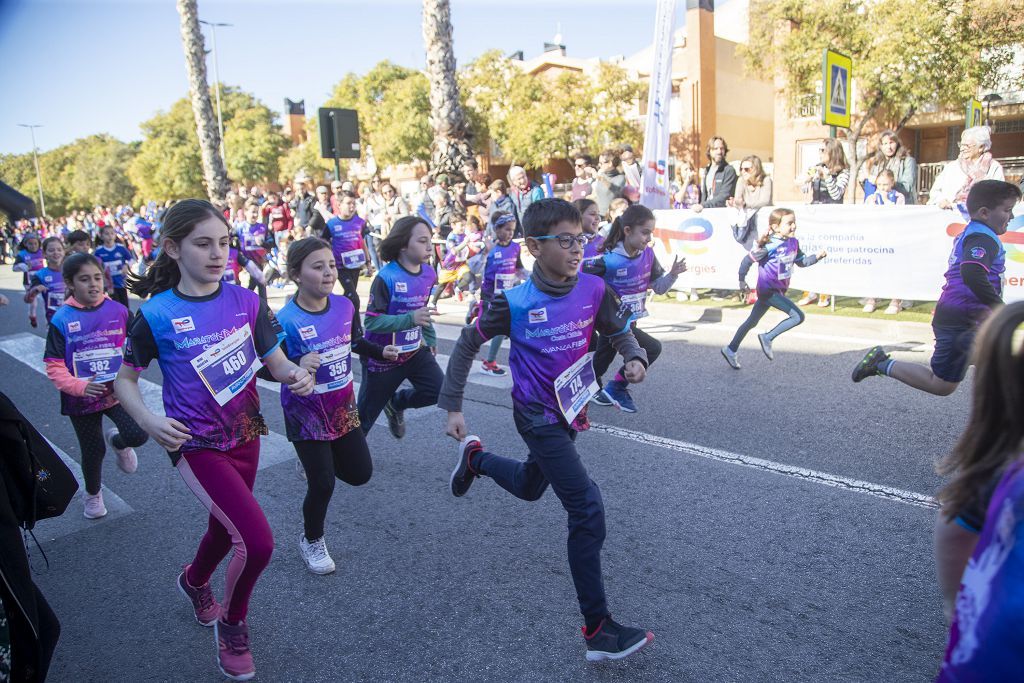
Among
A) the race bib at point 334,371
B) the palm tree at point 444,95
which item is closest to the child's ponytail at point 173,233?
the race bib at point 334,371

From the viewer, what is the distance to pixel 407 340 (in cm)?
518

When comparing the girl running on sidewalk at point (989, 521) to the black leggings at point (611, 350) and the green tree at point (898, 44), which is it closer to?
the black leggings at point (611, 350)

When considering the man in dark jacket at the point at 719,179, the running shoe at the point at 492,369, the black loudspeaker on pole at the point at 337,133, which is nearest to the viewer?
the running shoe at the point at 492,369

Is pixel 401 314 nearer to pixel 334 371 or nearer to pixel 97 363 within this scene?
pixel 334 371

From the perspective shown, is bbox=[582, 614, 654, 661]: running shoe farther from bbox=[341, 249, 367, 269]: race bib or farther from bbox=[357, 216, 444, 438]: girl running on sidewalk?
bbox=[341, 249, 367, 269]: race bib

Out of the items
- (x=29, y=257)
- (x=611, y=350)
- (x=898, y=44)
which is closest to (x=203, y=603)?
(x=611, y=350)

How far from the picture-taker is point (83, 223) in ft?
122

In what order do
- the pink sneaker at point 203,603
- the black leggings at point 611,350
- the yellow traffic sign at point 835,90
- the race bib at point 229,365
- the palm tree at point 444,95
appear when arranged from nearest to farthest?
the race bib at point 229,365 → the pink sneaker at point 203,603 → the black leggings at point 611,350 → the yellow traffic sign at point 835,90 → the palm tree at point 444,95

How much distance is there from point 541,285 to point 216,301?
138cm

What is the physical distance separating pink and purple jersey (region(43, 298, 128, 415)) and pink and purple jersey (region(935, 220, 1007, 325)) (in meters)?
5.38

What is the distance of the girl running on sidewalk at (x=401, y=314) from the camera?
16.8ft

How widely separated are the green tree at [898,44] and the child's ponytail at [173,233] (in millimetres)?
24526

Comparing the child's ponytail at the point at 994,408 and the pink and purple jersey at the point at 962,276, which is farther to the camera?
the pink and purple jersey at the point at 962,276

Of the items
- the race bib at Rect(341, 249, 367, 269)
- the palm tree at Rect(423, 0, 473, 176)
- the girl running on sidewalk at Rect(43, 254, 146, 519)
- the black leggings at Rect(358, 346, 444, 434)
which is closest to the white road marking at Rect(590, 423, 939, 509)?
the black leggings at Rect(358, 346, 444, 434)
